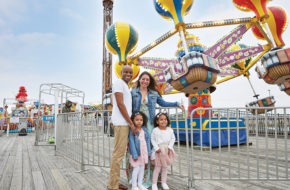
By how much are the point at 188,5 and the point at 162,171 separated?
14.3 feet

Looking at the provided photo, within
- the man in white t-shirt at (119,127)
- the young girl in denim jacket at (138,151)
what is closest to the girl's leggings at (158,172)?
the young girl in denim jacket at (138,151)

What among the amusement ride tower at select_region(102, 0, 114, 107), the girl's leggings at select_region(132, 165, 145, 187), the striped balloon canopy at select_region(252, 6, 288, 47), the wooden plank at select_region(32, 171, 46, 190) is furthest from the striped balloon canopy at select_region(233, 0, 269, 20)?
the amusement ride tower at select_region(102, 0, 114, 107)

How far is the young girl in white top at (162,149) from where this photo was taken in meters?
2.55

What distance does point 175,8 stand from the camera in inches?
204

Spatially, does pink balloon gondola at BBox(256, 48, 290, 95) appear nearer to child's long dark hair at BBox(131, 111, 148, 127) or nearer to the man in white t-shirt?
child's long dark hair at BBox(131, 111, 148, 127)

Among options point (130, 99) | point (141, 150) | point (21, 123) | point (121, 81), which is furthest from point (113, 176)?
point (21, 123)

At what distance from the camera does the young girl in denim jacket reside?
2.47 meters

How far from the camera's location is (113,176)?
243 cm

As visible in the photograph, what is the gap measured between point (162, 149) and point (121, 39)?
505 cm

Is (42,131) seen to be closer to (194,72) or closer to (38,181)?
(38,181)

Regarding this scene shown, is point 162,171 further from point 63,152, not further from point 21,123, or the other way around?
point 21,123

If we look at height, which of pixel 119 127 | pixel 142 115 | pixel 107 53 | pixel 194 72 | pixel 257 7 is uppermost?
pixel 107 53

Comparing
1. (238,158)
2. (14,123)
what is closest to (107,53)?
(14,123)

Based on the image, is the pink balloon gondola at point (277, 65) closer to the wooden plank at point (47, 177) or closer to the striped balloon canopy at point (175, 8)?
the striped balloon canopy at point (175, 8)
